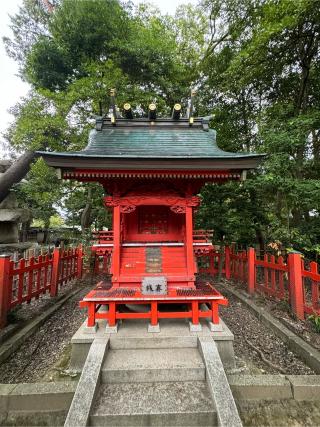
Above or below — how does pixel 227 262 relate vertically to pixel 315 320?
above

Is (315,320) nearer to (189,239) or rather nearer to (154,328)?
(189,239)

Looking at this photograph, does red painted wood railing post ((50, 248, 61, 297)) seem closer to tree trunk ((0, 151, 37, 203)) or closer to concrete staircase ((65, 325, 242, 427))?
concrete staircase ((65, 325, 242, 427))

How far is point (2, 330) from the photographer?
14.0 ft

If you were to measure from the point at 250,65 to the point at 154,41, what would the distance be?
5015mm

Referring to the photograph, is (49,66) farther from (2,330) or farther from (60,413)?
(60,413)

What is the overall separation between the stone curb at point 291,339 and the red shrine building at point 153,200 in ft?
4.42

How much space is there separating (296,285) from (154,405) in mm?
3769

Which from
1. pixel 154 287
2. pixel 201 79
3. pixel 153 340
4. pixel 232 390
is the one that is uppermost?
pixel 201 79

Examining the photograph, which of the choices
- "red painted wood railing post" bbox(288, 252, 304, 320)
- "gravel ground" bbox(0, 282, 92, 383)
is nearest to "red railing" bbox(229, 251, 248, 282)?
"red painted wood railing post" bbox(288, 252, 304, 320)

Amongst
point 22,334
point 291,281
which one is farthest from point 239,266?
point 22,334

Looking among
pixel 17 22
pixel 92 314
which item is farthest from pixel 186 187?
pixel 17 22

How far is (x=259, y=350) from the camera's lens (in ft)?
12.9

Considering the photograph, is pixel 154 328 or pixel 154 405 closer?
pixel 154 405

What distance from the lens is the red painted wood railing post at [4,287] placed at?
171 inches
